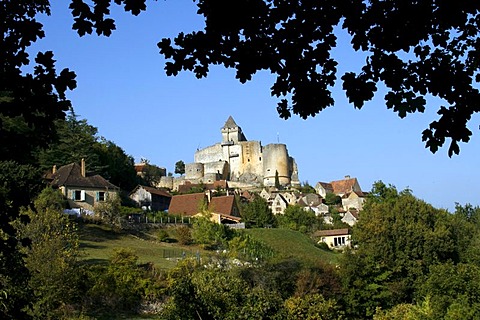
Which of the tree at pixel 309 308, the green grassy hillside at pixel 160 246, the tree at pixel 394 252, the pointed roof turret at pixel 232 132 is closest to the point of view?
the tree at pixel 309 308

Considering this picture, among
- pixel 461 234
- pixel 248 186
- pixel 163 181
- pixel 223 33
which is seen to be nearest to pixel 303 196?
pixel 248 186

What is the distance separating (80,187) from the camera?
161 feet

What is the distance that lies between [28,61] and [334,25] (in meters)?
2.59

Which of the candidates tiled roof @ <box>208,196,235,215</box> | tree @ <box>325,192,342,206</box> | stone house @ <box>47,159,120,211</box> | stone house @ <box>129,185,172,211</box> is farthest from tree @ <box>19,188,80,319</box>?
tree @ <box>325,192,342,206</box>

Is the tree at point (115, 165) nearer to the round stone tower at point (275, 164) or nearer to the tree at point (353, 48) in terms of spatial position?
the round stone tower at point (275, 164)

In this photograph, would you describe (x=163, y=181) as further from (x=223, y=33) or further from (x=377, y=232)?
(x=223, y=33)

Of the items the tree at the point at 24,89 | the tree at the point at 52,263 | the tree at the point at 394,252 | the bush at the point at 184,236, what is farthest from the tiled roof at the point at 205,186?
the tree at the point at 24,89

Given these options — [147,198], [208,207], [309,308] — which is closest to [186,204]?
[147,198]

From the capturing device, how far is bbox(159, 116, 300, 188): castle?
365ft

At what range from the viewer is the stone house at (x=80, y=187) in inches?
1902

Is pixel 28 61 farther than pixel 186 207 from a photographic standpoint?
No

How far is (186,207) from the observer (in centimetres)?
6122

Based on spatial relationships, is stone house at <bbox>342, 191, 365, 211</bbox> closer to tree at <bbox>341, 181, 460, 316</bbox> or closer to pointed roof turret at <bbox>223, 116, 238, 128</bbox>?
pointed roof turret at <bbox>223, 116, 238, 128</bbox>

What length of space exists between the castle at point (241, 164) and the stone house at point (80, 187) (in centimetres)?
5952
